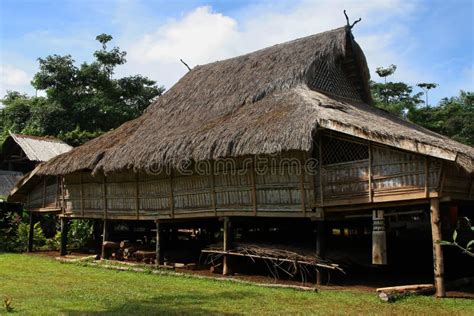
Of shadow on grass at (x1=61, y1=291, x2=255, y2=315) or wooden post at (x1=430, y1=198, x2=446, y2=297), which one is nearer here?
shadow on grass at (x1=61, y1=291, x2=255, y2=315)

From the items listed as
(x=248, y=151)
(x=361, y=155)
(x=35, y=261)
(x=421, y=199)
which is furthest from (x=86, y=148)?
(x=421, y=199)

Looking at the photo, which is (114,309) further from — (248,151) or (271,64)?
(271,64)

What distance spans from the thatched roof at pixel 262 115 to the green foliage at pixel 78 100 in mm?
16216

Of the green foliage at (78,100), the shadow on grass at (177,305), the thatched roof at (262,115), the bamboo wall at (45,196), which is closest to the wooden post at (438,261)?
the thatched roof at (262,115)

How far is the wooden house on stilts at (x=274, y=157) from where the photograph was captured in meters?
10.1

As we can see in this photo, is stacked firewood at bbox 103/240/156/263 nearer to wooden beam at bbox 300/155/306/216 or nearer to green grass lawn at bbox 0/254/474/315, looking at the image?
green grass lawn at bbox 0/254/474/315

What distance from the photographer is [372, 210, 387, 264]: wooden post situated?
1011cm

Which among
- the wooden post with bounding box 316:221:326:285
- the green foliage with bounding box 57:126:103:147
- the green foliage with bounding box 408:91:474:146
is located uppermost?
the green foliage with bounding box 408:91:474:146

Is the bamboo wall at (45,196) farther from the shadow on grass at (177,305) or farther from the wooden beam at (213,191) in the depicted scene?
the shadow on grass at (177,305)

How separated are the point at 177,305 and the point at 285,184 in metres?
4.23

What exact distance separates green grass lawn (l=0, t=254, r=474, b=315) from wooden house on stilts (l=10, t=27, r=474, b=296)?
1.32 meters

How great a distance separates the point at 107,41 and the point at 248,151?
2878cm

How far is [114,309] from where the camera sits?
795 centimetres

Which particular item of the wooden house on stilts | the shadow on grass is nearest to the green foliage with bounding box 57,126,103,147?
the wooden house on stilts
